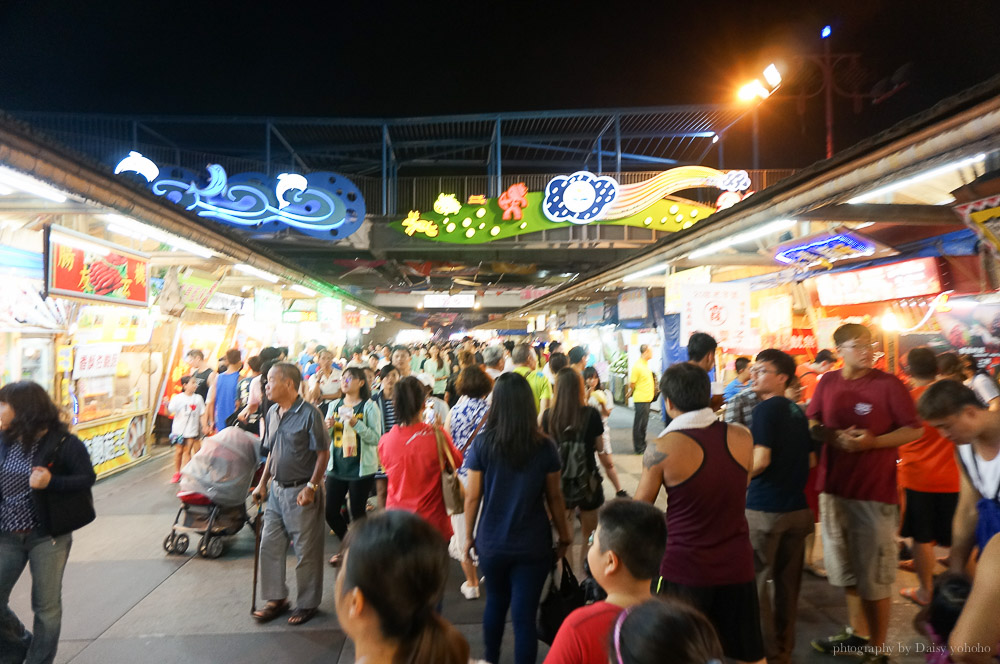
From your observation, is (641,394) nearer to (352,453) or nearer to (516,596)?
(352,453)

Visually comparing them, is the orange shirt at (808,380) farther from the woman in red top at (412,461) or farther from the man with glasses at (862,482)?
the woman in red top at (412,461)

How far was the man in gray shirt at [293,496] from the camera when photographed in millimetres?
4305

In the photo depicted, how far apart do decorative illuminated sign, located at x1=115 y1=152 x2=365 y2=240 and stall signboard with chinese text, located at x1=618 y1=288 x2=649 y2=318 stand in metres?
6.50

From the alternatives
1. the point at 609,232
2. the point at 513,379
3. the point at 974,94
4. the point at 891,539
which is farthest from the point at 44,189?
the point at 609,232

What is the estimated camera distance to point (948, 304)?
5855 mm

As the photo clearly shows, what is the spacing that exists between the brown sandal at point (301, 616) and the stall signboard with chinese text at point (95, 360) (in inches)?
252

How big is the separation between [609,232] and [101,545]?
1436 centimetres

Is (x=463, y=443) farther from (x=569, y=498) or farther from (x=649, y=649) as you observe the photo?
(x=649, y=649)

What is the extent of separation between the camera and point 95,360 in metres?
8.74

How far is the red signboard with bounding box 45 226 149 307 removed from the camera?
234 inches

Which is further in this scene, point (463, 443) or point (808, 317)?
point (808, 317)

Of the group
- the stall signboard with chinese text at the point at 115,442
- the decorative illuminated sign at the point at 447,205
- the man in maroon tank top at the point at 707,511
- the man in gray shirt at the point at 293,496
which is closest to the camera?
the man in maroon tank top at the point at 707,511

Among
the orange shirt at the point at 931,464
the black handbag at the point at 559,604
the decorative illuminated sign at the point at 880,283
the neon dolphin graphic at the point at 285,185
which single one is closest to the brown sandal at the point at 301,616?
the black handbag at the point at 559,604

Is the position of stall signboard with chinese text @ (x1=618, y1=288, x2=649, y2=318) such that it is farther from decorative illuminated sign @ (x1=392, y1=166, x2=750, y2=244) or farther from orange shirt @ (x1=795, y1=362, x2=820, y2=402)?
orange shirt @ (x1=795, y1=362, x2=820, y2=402)
